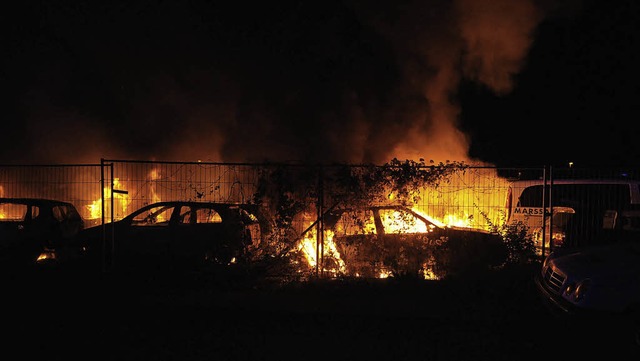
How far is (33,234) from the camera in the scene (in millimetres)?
9016

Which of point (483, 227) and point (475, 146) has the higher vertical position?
Result: point (475, 146)

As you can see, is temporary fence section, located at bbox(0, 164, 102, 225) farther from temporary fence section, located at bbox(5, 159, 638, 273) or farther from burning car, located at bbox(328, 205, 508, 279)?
burning car, located at bbox(328, 205, 508, 279)

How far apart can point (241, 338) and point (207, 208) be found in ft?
11.4

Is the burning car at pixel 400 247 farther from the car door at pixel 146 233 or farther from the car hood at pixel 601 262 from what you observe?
the car door at pixel 146 233

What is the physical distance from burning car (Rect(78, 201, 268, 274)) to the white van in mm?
4720

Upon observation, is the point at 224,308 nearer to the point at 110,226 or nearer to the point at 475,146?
the point at 110,226

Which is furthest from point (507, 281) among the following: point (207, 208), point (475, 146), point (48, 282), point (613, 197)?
point (475, 146)

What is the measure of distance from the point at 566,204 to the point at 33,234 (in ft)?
30.8

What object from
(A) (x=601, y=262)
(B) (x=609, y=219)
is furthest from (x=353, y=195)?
(B) (x=609, y=219)

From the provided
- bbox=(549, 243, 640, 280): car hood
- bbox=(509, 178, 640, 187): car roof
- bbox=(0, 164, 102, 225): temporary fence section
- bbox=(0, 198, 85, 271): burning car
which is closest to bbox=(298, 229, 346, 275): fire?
bbox=(549, 243, 640, 280): car hood

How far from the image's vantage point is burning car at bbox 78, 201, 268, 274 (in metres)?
8.02

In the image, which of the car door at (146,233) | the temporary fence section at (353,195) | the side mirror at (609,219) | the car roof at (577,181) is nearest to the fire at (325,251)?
the temporary fence section at (353,195)

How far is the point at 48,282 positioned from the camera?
8.09 metres

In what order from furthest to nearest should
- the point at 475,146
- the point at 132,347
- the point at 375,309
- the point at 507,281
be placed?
the point at 475,146, the point at 507,281, the point at 375,309, the point at 132,347
